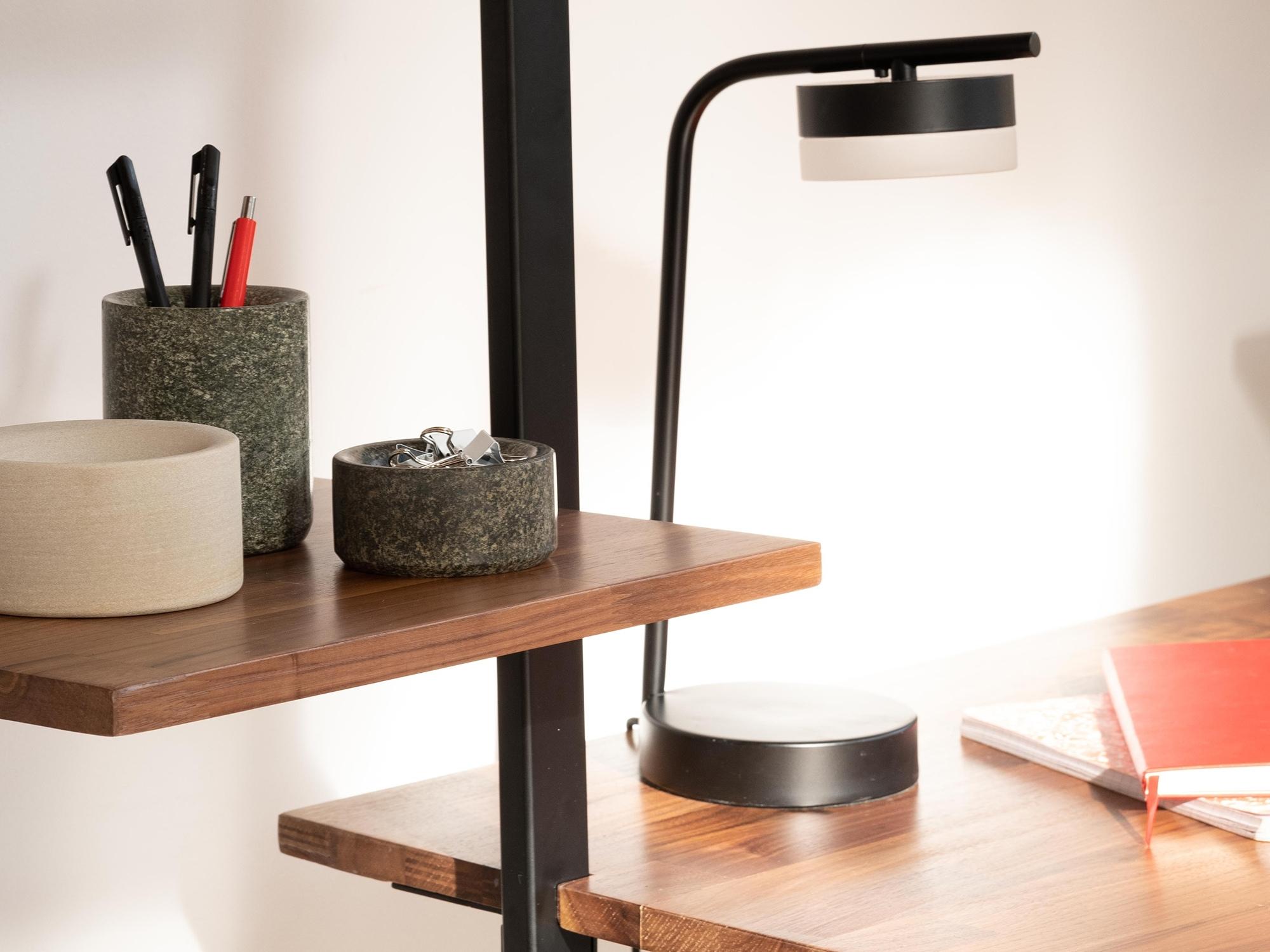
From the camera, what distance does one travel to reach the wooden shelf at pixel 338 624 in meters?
0.51

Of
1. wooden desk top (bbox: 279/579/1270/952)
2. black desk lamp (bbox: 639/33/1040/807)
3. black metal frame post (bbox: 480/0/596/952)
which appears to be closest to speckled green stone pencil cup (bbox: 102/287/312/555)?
black metal frame post (bbox: 480/0/596/952)

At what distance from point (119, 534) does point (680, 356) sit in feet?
1.78

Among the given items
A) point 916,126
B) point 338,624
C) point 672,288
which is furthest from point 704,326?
point 338,624

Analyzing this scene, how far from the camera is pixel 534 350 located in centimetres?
79

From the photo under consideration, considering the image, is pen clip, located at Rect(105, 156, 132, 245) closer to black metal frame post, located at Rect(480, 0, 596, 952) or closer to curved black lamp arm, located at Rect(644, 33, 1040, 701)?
black metal frame post, located at Rect(480, 0, 596, 952)

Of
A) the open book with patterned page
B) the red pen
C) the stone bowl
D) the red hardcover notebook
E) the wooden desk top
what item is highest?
the red pen

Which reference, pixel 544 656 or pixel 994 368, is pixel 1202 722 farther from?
pixel 994 368

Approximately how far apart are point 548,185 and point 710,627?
0.72 meters

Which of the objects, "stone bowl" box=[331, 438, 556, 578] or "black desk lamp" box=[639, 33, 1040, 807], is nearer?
"stone bowl" box=[331, 438, 556, 578]

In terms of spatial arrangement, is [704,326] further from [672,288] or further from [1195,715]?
[1195,715]

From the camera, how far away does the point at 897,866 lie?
0.88m

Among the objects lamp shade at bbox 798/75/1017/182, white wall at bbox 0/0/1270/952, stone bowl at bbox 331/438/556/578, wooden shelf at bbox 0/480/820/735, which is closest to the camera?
wooden shelf at bbox 0/480/820/735

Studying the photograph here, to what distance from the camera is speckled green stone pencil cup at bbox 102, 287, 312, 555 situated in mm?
672

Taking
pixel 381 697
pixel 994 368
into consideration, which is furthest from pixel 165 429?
pixel 994 368
